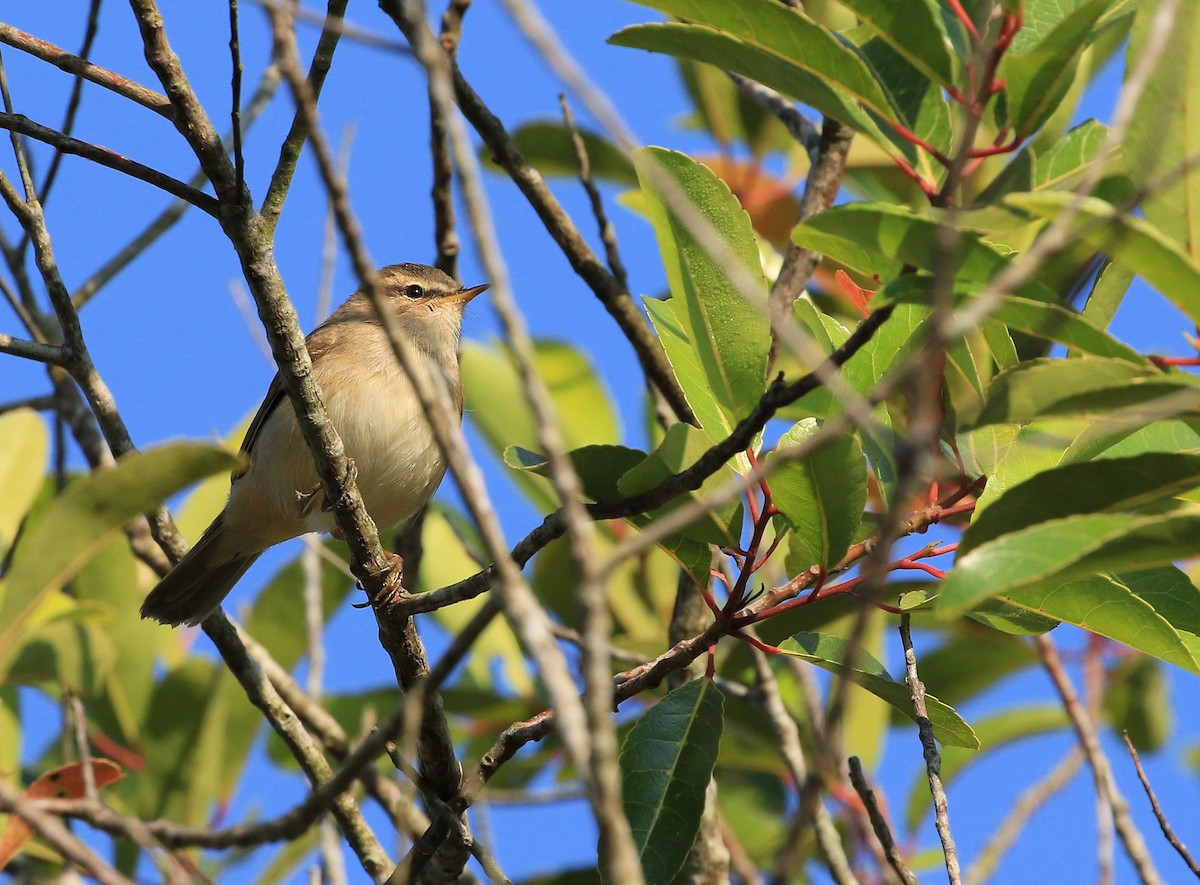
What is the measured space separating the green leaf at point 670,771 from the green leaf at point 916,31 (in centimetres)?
149

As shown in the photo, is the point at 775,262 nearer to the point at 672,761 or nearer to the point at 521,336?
the point at 672,761

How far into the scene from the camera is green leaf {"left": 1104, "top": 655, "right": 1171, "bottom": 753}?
5.47 meters

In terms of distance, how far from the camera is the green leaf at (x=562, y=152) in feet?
18.8

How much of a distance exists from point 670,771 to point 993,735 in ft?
8.76

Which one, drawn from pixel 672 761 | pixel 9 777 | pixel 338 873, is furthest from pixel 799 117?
pixel 9 777

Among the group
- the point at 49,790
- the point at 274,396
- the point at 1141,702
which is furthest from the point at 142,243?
the point at 1141,702

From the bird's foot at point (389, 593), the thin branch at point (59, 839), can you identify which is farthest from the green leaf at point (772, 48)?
the thin branch at point (59, 839)

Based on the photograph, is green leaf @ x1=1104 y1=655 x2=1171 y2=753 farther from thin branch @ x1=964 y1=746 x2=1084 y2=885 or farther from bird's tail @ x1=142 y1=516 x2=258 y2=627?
bird's tail @ x1=142 y1=516 x2=258 y2=627

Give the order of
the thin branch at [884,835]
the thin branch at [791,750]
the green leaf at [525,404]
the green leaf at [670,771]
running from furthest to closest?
the green leaf at [525,404]
the thin branch at [791,750]
the green leaf at [670,771]
the thin branch at [884,835]

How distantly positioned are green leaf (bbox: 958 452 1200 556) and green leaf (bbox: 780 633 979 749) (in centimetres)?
73

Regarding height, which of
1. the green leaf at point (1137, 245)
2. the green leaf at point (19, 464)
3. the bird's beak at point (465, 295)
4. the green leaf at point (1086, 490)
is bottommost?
the green leaf at point (1086, 490)

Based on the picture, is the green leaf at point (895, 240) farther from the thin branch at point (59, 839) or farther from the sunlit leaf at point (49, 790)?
the sunlit leaf at point (49, 790)

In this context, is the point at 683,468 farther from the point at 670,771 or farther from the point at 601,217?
the point at 601,217

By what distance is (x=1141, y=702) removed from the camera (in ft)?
18.0
